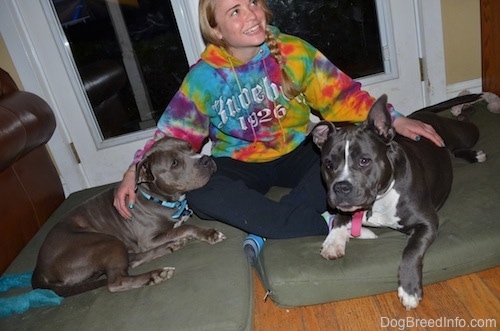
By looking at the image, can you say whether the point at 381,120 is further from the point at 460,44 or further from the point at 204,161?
the point at 460,44

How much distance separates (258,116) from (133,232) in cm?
116

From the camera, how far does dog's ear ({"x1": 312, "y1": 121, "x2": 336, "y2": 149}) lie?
248 cm

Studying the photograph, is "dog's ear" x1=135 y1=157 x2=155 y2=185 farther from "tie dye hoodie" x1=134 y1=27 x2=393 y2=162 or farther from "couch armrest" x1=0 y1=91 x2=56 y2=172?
"couch armrest" x1=0 y1=91 x2=56 y2=172

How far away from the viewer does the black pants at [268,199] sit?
2699mm

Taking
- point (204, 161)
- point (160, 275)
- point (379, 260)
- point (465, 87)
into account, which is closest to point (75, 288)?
point (160, 275)

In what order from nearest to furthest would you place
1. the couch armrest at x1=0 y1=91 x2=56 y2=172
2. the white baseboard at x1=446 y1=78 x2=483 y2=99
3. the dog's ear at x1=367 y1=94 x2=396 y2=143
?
1. the dog's ear at x1=367 y1=94 x2=396 y2=143
2. the couch armrest at x1=0 y1=91 x2=56 y2=172
3. the white baseboard at x1=446 y1=78 x2=483 y2=99

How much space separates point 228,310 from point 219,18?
1.77m

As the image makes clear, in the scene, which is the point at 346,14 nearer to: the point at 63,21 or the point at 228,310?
the point at 63,21

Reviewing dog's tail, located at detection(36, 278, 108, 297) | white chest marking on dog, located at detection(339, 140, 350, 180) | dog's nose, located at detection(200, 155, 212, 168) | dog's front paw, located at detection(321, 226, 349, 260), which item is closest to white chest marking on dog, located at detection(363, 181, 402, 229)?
dog's front paw, located at detection(321, 226, 349, 260)

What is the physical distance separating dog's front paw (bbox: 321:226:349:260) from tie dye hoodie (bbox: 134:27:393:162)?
80 cm

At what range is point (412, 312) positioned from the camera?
2.23 meters

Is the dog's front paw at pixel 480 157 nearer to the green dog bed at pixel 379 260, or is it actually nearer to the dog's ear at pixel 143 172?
the green dog bed at pixel 379 260

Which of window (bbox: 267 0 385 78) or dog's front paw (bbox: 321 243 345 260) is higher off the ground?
window (bbox: 267 0 385 78)

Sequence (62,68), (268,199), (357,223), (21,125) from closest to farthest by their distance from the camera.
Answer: (357,223)
(268,199)
(21,125)
(62,68)
